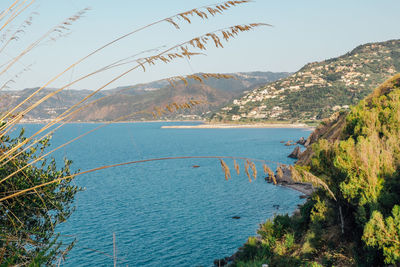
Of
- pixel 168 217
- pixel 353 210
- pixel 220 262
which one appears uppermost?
pixel 353 210

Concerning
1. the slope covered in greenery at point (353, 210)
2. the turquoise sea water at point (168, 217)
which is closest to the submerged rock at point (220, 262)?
the turquoise sea water at point (168, 217)

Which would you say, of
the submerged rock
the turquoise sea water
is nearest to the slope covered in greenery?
the submerged rock

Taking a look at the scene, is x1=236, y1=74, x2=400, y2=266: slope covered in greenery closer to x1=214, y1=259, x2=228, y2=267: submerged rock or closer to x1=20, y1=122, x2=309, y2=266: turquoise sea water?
x1=214, y1=259, x2=228, y2=267: submerged rock

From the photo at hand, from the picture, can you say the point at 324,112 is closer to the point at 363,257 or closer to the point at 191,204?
the point at 191,204

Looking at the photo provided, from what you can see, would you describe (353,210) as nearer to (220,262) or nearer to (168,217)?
(220,262)

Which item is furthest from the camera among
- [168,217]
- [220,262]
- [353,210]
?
[168,217]

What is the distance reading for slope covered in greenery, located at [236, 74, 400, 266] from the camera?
12508mm

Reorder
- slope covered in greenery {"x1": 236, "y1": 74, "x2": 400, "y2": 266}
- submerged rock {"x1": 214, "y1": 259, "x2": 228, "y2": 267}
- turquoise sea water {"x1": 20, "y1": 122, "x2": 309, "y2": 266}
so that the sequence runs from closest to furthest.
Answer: slope covered in greenery {"x1": 236, "y1": 74, "x2": 400, "y2": 266} → submerged rock {"x1": 214, "y1": 259, "x2": 228, "y2": 267} → turquoise sea water {"x1": 20, "y1": 122, "x2": 309, "y2": 266}

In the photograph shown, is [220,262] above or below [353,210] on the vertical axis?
below

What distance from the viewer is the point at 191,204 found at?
1566 inches

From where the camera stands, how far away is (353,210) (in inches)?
670

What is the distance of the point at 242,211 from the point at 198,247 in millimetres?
11128

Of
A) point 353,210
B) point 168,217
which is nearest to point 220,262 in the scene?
point 353,210

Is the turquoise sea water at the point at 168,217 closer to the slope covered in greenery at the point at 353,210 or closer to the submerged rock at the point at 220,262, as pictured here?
the submerged rock at the point at 220,262
